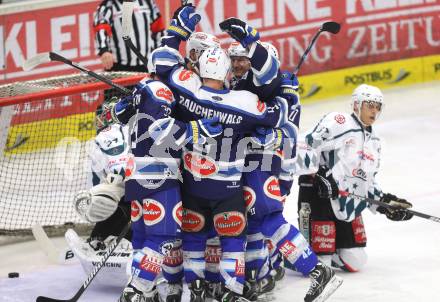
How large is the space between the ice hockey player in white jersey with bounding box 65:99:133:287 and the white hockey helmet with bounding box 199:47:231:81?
67 cm

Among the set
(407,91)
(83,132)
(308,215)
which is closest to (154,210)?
(308,215)

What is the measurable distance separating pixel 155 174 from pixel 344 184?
1.24 m

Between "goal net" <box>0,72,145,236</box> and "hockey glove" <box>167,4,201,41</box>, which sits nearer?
"hockey glove" <box>167,4,201,41</box>

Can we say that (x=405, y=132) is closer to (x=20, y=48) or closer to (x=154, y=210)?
(x=20, y=48)

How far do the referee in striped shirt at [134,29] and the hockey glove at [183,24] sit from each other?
2580 millimetres

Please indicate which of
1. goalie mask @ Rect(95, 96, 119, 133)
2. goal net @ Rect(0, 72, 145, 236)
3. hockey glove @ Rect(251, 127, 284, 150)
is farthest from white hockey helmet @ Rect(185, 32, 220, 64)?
goal net @ Rect(0, 72, 145, 236)

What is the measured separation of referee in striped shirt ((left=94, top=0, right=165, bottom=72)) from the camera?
8055 mm

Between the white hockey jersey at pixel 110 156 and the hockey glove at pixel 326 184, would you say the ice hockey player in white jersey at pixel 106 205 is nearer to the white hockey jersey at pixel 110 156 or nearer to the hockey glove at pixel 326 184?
the white hockey jersey at pixel 110 156

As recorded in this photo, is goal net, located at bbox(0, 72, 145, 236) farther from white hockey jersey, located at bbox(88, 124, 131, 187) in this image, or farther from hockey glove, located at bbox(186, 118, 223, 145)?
hockey glove, located at bbox(186, 118, 223, 145)

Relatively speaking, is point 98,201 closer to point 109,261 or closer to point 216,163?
point 109,261

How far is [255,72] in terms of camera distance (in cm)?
527

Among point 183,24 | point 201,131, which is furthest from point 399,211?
point 183,24

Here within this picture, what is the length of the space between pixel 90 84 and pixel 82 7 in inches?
94.0

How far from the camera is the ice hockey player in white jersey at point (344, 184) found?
19.7 feet
